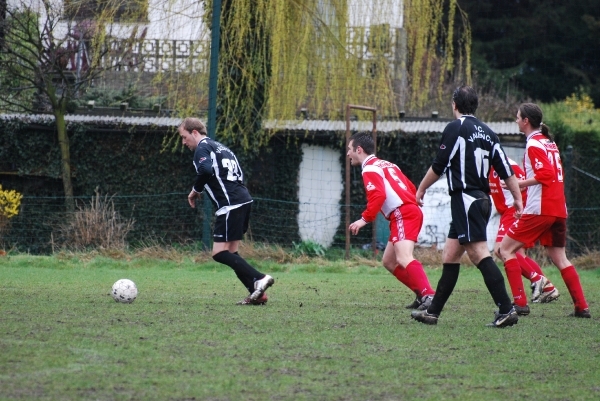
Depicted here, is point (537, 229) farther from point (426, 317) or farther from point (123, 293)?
point (123, 293)

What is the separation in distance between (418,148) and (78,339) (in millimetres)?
14727

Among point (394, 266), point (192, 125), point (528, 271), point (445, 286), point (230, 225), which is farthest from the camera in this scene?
point (528, 271)

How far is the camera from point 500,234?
32.5 feet

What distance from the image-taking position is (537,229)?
27.6 feet

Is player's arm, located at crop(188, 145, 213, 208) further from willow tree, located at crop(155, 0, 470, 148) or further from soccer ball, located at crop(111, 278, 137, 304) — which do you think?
willow tree, located at crop(155, 0, 470, 148)

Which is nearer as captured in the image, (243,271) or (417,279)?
(417,279)

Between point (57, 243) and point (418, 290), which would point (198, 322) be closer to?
point (418, 290)

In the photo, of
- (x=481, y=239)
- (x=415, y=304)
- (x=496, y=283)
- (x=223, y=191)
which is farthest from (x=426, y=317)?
(x=223, y=191)

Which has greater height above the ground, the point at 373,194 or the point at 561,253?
the point at 373,194

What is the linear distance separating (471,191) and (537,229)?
1732 mm

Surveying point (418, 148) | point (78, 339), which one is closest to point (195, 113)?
point (418, 148)

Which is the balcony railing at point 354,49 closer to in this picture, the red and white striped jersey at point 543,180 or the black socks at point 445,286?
the red and white striped jersey at point 543,180

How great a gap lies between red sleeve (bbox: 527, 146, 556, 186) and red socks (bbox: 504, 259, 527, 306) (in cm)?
85

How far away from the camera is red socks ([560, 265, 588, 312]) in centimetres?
810
